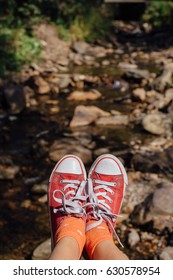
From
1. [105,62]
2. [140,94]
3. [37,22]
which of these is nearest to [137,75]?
[140,94]

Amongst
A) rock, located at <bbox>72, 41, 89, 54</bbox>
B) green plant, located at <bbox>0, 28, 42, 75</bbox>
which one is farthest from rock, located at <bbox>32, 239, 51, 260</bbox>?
rock, located at <bbox>72, 41, 89, 54</bbox>

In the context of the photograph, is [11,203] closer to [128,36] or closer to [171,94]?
[171,94]

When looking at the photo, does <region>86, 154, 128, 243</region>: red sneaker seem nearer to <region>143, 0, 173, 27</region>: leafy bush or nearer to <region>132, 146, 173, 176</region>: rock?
<region>132, 146, 173, 176</region>: rock

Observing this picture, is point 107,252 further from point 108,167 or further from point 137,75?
point 137,75

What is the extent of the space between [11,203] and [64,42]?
9.47 m

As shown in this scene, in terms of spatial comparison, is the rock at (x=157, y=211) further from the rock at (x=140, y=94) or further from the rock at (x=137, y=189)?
the rock at (x=140, y=94)

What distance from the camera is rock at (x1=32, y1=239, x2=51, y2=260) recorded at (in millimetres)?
4199

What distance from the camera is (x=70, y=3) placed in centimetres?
1470

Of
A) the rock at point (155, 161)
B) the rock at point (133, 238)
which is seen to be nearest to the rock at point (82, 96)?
the rock at point (155, 161)

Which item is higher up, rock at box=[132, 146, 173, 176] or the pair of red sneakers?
the pair of red sneakers

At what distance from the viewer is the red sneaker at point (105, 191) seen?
12.1ft

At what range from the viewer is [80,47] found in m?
13.7

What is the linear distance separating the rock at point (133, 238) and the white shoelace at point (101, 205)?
2.29ft

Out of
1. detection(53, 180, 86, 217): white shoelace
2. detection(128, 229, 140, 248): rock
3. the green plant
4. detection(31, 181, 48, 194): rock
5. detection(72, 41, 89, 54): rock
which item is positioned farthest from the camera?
detection(72, 41, 89, 54): rock
